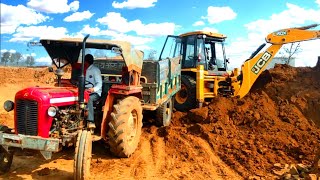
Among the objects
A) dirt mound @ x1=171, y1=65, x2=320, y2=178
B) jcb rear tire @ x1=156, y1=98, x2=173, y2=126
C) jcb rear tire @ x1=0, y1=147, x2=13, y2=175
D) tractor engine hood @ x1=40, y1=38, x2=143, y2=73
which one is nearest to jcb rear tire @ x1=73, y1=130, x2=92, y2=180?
jcb rear tire @ x1=0, y1=147, x2=13, y2=175

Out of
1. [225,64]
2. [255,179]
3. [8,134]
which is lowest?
[255,179]

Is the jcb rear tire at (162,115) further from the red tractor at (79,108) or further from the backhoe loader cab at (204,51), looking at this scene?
the backhoe loader cab at (204,51)

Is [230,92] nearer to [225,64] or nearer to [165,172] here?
[225,64]

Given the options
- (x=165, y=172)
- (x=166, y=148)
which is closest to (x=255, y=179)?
(x=165, y=172)

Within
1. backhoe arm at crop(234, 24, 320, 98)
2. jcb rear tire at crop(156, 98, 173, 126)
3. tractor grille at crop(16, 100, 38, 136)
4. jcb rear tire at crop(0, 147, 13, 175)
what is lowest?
jcb rear tire at crop(0, 147, 13, 175)

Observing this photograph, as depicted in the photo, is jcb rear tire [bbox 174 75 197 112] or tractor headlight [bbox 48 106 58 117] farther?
jcb rear tire [bbox 174 75 197 112]

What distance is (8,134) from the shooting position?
19.4 feet

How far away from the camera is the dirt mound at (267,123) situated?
764 centimetres

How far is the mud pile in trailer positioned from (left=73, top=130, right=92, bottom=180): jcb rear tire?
789 millimetres

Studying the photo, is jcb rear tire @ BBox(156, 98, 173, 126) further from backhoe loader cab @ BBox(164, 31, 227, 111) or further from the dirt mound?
backhoe loader cab @ BBox(164, 31, 227, 111)

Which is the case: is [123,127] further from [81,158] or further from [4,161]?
[4,161]

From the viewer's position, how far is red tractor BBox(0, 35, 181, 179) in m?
5.88

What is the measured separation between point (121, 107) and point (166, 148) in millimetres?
1892

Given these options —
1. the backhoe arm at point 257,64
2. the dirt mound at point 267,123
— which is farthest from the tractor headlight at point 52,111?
the backhoe arm at point 257,64
